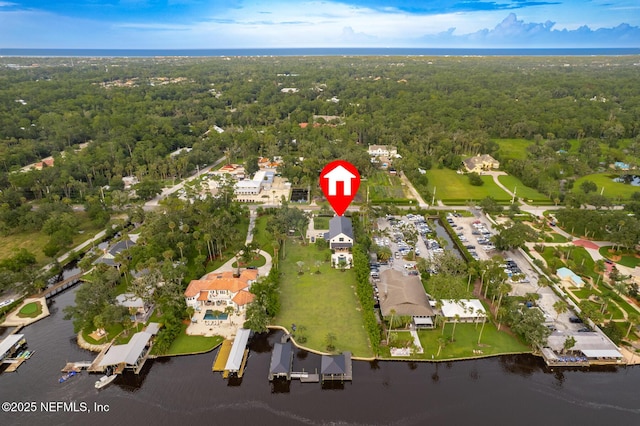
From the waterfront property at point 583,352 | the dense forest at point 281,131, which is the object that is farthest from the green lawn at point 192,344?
the waterfront property at point 583,352

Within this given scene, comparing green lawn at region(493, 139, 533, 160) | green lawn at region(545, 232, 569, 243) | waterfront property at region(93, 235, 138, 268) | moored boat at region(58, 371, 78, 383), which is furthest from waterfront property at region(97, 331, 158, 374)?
green lawn at region(493, 139, 533, 160)

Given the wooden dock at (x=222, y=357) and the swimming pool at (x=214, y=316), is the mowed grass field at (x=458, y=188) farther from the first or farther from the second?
the wooden dock at (x=222, y=357)

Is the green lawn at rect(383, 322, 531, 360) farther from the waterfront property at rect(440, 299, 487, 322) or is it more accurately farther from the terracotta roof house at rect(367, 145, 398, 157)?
the terracotta roof house at rect(367, 145, 398, 157)

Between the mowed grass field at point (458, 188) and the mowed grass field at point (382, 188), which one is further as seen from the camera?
the mowed grass field at point (458, 188)

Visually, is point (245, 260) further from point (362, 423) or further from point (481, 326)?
point (481, 326)

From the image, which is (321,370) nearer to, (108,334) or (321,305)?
(321,305)

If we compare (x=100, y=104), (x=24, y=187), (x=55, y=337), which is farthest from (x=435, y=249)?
(x=100, y=104)

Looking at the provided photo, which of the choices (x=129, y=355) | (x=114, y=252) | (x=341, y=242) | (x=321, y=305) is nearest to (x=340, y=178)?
(x=321, y=305)
